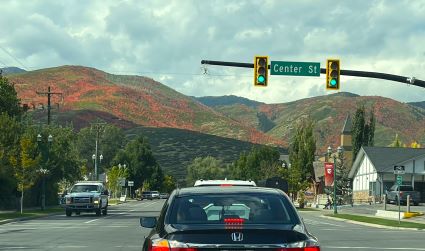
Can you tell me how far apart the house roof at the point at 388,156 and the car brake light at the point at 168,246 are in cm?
7012

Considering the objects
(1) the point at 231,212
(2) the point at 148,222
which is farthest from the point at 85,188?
(1) the point at 231,212

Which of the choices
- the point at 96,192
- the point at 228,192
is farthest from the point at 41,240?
the point at 96,192

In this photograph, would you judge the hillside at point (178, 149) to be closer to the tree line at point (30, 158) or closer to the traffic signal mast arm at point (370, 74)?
the tree line at point (30, 158)

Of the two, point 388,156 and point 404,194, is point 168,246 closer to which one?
point 404,194

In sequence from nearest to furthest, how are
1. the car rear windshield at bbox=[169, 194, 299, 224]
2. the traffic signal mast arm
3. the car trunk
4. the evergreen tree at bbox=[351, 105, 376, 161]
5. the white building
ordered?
the car trunk, the car rear windshield at bbox=[169, 194, 299, 224], the traffic signal mast arm, the white building, the evergreen tree at bbox=[351, 105, 376, 161]

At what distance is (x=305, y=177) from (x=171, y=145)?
11106cm

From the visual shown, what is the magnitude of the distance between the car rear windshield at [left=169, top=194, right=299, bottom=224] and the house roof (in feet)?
Result: 227

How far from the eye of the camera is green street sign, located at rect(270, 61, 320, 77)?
93.9 feet

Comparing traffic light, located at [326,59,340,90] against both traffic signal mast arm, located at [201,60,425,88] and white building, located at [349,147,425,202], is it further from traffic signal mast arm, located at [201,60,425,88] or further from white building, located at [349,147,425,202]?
white building, located at [349,147,425,202]

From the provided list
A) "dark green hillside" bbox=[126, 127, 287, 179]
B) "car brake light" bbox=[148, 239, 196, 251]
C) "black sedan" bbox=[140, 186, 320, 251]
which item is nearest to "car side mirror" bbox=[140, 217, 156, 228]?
"black sedan" bbox=[140, 186, 320, 251]

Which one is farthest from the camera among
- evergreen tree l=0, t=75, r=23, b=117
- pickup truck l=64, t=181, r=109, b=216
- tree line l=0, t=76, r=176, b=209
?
evergreen tree l=0, t=75, r=23, b=117

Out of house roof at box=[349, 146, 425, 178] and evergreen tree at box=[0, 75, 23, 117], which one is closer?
evergreen tree at box=[0, 75, 23, 117]

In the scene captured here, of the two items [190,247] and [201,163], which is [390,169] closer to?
[190,247]

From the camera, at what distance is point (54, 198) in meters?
60.2
